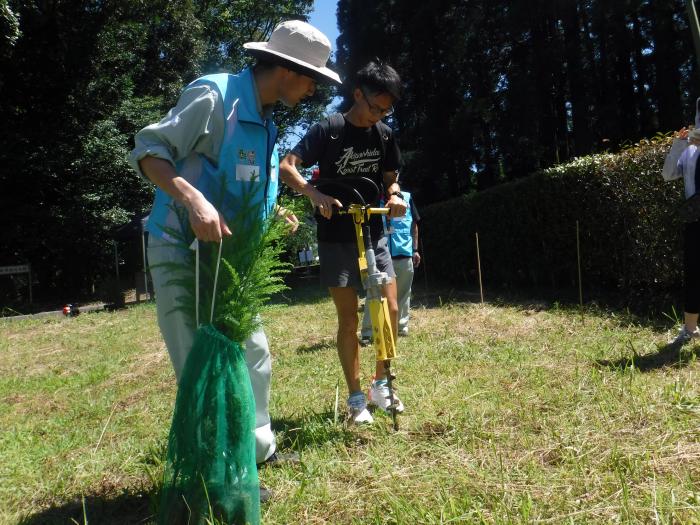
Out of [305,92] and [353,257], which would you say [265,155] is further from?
[353,257]

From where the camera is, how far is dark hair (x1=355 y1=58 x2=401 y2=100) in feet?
9.95

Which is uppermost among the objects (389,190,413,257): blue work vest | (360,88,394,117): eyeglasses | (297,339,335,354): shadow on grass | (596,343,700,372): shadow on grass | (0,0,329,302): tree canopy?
(0,0,329,302): tree canopy

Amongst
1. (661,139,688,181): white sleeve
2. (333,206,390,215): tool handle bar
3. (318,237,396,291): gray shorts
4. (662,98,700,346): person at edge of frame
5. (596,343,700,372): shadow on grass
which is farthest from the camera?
(661,139,688,181): white sleeve

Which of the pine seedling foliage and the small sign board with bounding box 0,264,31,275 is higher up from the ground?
the small sign board with bounding box 0,264,31,275

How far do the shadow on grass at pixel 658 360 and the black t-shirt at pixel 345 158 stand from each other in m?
1.86

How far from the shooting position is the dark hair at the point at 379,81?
303cm

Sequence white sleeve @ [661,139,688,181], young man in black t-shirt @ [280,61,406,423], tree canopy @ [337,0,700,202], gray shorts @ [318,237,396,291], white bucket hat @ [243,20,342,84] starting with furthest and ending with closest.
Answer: tree canopy @ [337,0,700,202]
white sleeve @ [661,139,688,181]
gray shorts @ [318,237,396,291]
young man in black t-shirt @ [280,61,406,423]
white bucket hat @ [243,20,342,84]

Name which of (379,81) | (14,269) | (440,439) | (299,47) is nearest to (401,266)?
(379,81)

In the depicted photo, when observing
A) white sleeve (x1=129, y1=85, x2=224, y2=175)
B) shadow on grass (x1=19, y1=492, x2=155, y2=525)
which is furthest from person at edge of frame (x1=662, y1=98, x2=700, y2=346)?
shadow on grass (x1=19, y1=492, x2=155, y2=525)

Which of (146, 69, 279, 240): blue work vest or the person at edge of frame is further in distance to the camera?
the person at edge of frame

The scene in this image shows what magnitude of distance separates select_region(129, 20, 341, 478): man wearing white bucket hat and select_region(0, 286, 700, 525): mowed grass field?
0.36 m

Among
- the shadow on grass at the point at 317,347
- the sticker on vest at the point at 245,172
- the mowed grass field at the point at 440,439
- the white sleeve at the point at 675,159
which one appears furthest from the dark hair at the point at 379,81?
the shadow on grass at the point at 317,347

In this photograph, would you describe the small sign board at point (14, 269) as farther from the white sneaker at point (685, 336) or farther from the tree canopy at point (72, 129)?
the white sneaker at point (685, 336)

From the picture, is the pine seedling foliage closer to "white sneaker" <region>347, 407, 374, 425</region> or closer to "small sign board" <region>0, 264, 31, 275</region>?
"white sneaker" <region>347, 407, 374, 425</region>
